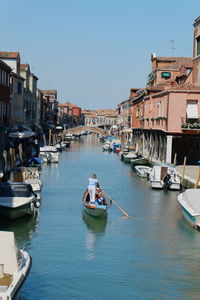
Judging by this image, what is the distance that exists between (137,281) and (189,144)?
93.1 ft

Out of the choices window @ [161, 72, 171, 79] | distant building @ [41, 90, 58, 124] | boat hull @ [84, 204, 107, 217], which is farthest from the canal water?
distant building @ [41, 90, 58, 124]

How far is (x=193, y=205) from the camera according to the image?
60.5 ft

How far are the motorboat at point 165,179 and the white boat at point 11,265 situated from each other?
1738 centimetres

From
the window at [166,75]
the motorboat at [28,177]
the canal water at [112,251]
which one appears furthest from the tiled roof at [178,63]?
the canal water at [112,251]

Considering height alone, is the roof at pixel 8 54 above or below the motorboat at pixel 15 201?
above

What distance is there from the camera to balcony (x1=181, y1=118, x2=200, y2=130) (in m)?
34.5

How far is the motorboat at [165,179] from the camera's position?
2712 centimetres

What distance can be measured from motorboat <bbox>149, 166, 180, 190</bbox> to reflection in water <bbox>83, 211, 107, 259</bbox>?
804cm

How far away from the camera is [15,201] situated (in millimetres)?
18047

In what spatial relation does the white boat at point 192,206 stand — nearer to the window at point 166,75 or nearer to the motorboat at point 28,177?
the motorboat at point 28,177

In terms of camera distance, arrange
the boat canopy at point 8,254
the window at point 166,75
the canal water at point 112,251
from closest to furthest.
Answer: the boat canopy at point 8,254, the canal water at point 112,251, the window at point 166,75

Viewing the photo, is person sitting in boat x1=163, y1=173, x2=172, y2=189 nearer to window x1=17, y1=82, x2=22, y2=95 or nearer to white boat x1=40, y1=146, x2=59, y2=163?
white boat x1=40, y1=146, x2=59, y2=163

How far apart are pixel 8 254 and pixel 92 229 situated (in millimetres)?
8005

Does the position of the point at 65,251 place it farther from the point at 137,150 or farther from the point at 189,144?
the point at 137,150
